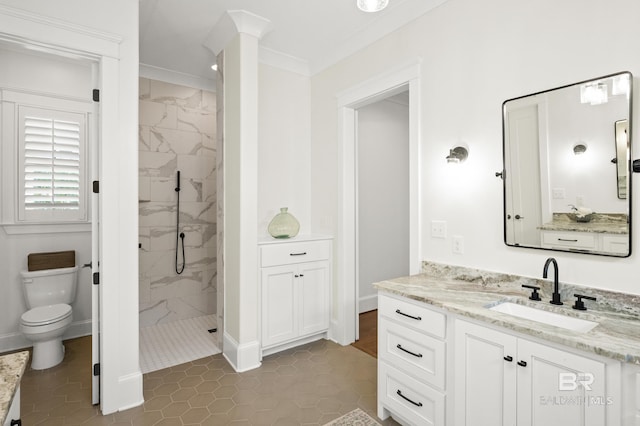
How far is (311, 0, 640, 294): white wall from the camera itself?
5.26ft

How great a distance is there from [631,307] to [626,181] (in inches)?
22.7

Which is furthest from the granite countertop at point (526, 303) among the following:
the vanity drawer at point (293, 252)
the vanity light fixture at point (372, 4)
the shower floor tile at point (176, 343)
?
the shower floor tile at point (176, 343)

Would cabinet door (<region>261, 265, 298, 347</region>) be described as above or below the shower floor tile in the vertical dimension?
above

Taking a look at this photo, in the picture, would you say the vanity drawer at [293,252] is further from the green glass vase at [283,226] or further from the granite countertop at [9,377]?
the granite countertop at [9,377]

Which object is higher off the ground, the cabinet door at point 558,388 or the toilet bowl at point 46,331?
the cabinet door at point 558,388

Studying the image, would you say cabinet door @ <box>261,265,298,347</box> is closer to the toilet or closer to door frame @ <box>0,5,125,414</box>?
door frame @ <box>0,5,125,414</box>

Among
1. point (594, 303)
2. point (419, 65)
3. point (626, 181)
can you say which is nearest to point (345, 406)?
point (594, 303)

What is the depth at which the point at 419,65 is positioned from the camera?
2.44 m

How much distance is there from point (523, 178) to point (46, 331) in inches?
141

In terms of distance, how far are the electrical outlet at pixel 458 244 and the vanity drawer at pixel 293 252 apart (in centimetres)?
133

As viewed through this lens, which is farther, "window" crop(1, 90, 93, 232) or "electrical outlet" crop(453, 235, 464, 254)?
"window" crop(1, 90, 93, 232)

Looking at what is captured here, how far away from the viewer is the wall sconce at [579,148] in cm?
166

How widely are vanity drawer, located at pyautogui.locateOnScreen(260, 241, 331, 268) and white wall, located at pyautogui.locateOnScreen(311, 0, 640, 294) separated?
1.10m

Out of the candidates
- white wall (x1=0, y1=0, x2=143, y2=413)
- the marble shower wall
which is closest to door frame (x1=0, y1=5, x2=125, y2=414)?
white wall (x1=0, y1=0, x2=143, y2=413)
